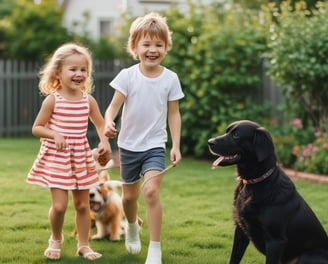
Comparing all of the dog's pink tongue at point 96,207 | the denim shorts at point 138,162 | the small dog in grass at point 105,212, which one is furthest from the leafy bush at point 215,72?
the denim shorts at point 138,162

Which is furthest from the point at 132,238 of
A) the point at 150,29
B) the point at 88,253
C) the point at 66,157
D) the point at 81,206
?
the point at 150,29

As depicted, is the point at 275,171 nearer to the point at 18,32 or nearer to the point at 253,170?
the point at 253,170

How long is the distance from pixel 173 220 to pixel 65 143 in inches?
75.7

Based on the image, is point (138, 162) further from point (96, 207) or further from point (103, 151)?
point (96, 207)

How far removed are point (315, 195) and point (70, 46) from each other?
12.7ft

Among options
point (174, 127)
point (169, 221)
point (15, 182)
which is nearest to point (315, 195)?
point (169, 221)

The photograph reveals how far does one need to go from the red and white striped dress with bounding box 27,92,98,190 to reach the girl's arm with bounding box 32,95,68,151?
0.04 meters

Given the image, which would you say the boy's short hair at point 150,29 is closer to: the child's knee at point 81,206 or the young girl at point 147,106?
the young girl at point 147,106

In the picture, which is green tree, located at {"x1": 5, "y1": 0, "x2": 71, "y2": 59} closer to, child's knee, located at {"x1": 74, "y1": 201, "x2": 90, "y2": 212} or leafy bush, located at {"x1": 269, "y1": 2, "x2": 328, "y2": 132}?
leafy bush, located at {"x1": 269, "y1": 2, "x2": 328, "y2": 132}

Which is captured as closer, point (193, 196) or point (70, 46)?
point (70, 46)

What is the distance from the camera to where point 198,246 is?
520 cm

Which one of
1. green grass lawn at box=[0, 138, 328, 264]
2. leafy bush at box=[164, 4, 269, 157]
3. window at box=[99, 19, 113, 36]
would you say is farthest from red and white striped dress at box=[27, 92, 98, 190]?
window at box=[99, 19, 113, 36]

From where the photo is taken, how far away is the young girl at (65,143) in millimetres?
4613

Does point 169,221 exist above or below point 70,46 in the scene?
below
